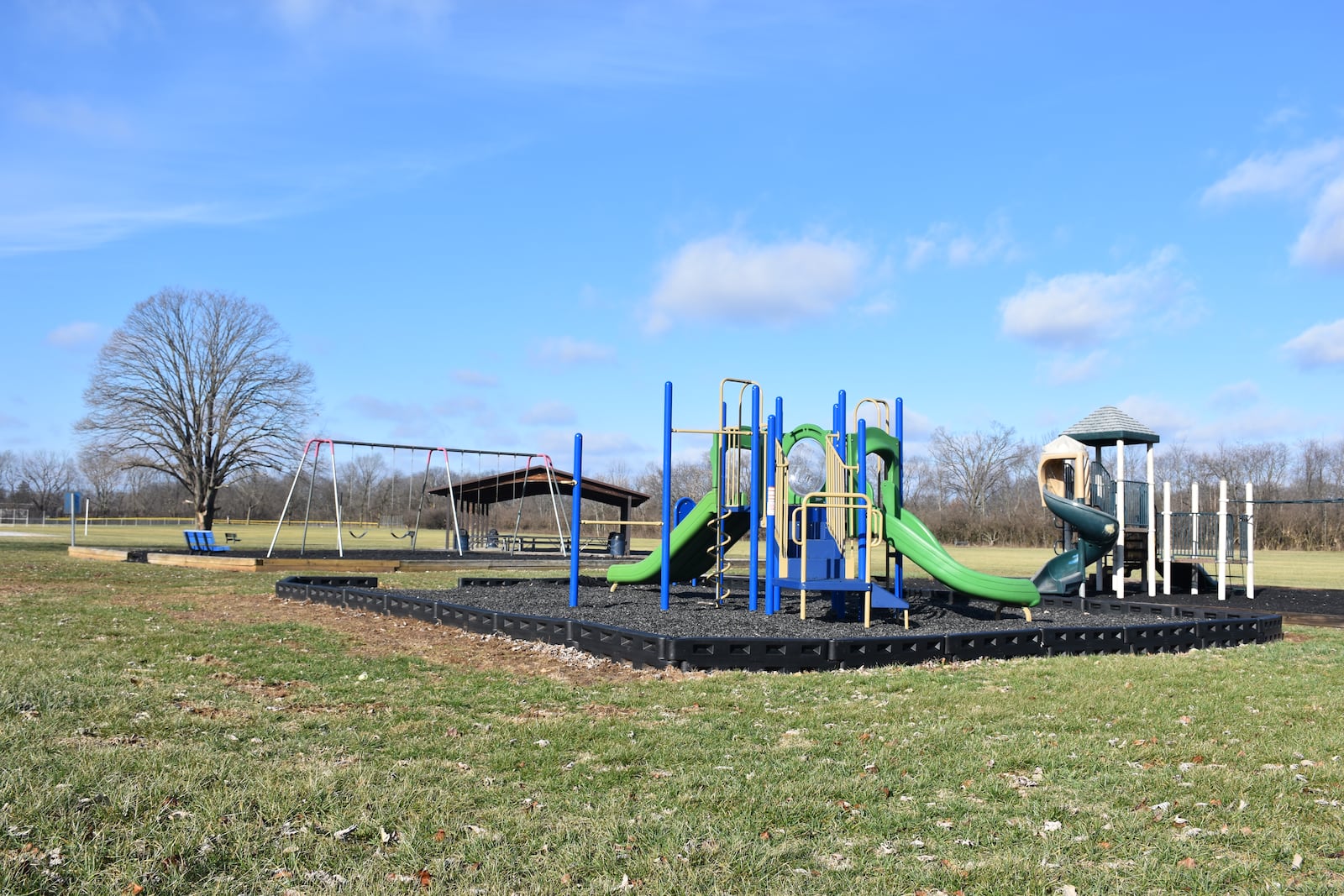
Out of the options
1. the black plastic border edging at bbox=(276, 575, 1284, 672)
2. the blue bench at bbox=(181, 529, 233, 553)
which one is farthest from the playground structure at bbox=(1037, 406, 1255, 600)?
the blue bench at bbox=(181, 529, 233, 553)

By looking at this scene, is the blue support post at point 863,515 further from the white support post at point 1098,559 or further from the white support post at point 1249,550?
the white support post at point 1249,550

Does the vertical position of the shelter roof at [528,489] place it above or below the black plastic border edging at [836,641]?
above

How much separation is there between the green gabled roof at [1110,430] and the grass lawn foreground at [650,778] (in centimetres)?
1077

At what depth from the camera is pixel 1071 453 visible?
18.8 meters

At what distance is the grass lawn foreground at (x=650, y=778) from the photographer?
4.14 meters

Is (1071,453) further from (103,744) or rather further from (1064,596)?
(103,744)

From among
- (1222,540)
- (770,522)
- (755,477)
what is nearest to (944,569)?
(770,522)

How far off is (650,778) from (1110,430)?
57.0ft

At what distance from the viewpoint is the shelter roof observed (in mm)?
36906

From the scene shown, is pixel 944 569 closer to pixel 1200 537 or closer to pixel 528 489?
pixel 1200 537

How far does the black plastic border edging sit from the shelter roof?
21.7m

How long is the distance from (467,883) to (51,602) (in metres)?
13.9

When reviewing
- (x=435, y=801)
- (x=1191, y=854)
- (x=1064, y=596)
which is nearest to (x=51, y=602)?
(x=435, y=801)

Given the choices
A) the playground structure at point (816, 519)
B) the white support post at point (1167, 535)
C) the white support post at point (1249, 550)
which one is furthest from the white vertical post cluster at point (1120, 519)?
the playground structure at point (816, 519)
